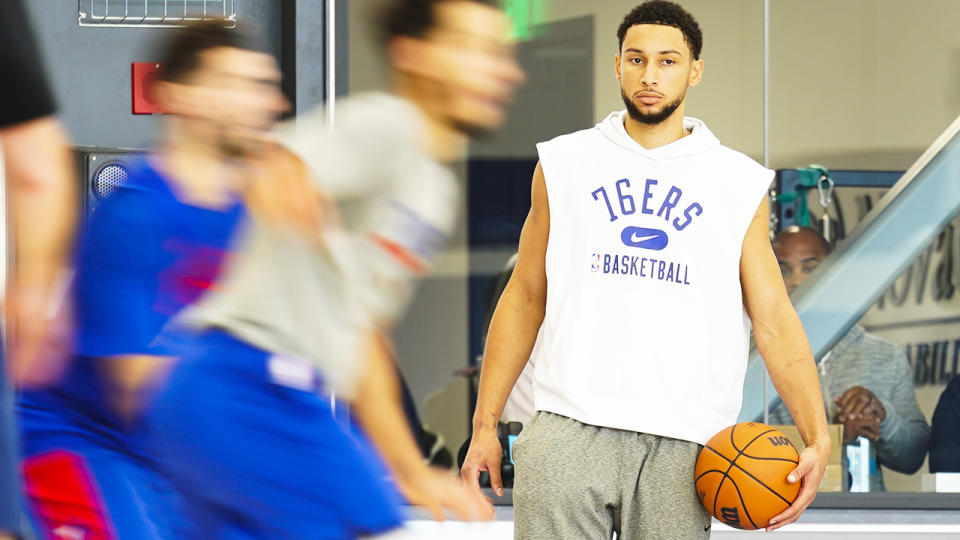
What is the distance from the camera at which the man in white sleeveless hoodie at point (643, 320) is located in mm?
4188

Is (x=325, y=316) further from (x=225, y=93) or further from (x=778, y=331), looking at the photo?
(x=778, y=331)

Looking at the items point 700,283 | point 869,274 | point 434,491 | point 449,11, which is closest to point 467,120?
point 449,11

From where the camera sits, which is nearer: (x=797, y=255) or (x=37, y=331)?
(x=37, y=331)

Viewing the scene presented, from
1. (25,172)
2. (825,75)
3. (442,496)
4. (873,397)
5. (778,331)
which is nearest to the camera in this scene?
(25,172)

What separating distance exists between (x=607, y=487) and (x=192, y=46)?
60.4 inches

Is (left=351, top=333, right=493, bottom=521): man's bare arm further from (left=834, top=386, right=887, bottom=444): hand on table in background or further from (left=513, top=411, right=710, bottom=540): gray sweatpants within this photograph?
(left=834, top=386, right=887, bottom=444): hand on table in background

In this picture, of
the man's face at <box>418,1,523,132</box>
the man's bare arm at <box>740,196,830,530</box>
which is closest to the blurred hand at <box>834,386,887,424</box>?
the man's bare arm at <box>740,196,830,530</box>

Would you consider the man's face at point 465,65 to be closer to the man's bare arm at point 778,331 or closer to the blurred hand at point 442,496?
the blurred hand at point 442,496

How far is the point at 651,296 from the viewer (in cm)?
427

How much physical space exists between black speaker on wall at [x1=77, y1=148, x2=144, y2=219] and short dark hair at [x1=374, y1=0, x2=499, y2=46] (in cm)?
366

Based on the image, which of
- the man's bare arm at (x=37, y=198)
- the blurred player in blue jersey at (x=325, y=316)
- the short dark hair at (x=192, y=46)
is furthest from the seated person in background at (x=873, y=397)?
the man's bare arm at (x=37, y=198)

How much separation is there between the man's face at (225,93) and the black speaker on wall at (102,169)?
2.84 metres

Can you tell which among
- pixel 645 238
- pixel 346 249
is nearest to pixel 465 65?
pixel 346 249

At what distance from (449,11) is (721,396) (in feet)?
5.64
